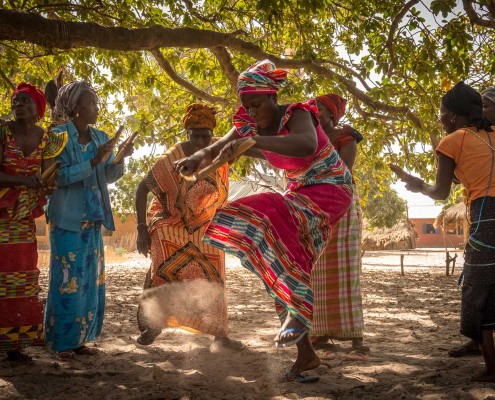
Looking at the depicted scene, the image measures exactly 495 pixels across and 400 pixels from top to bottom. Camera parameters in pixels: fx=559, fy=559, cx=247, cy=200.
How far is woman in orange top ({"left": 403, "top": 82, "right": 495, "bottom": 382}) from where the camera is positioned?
324 cm

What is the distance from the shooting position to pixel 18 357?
389cm

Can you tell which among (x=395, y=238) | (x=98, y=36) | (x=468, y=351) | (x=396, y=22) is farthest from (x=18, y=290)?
(x=395, y=238)

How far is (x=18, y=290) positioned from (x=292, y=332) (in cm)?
213

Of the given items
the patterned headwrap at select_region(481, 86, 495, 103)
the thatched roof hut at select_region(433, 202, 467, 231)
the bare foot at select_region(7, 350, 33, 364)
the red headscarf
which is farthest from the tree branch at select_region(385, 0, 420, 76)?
the thatched roof hut at select_region(433, 202, 467, 231)

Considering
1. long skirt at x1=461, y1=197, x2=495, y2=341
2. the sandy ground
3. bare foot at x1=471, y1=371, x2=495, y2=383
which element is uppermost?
long skirt at x1=461, y1=197, x2=495, y2=341

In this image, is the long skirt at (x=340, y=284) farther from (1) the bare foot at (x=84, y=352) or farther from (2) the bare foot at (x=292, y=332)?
(1) the bare foot at (x=84, y=352)

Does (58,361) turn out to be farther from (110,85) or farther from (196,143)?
(110,85)

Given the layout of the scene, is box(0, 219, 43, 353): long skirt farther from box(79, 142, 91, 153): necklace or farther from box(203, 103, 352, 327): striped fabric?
box(203, 103, 352, 327): striped fabric

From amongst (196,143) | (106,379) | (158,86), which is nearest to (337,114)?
(196,143)

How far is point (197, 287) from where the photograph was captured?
437 cm

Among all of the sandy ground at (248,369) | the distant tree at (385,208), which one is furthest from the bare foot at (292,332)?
the distant tree at (385,208)

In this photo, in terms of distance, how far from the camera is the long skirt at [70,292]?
4148 mm

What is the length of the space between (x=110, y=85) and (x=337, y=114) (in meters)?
5.46

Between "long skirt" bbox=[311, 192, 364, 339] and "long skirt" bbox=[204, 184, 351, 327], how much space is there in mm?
1295
